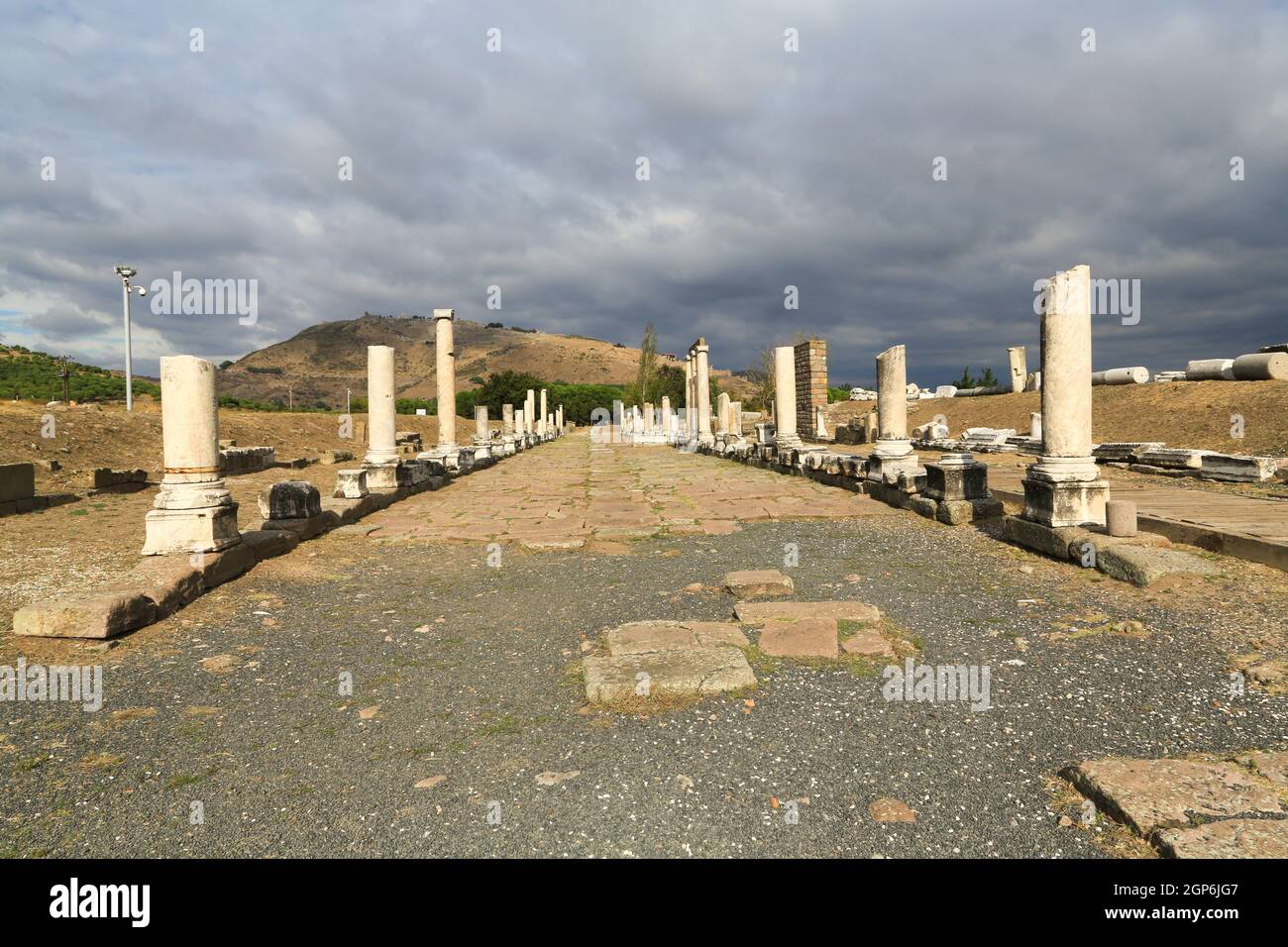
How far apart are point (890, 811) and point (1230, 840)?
90cm

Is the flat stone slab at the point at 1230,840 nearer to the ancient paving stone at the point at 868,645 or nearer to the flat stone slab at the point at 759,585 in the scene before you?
the ancient paving stone at the point at 868,645

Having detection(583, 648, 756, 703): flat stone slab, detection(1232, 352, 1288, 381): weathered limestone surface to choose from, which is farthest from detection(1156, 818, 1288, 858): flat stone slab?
detection(1232, 352, 1288, 381): weathered limestone surface

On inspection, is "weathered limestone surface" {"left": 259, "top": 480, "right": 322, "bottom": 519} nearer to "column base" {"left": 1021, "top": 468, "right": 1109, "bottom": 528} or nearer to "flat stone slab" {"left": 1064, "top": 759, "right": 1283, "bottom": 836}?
"flat stone slab" {"left": 1064, "top": 759, "right": 1283, "bottom": 836}

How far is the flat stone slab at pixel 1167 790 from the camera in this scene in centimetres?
209

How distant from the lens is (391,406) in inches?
421

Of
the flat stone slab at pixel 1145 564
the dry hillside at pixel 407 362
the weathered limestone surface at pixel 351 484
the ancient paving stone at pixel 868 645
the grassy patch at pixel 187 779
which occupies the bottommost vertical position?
the grassy patch at pixel 187 779

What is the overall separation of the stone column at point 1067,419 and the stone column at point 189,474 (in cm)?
701

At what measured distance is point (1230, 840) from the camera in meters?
1.94

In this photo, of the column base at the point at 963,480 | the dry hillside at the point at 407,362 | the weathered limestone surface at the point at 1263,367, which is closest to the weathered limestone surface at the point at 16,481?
the column base at the point at 963,480

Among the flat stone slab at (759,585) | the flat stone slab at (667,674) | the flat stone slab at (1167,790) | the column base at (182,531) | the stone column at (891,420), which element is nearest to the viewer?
the flat stone slab at (1167,790)

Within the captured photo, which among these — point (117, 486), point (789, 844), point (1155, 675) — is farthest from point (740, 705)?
point (117, 486)

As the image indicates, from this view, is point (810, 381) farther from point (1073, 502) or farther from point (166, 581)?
point (166, 581)
